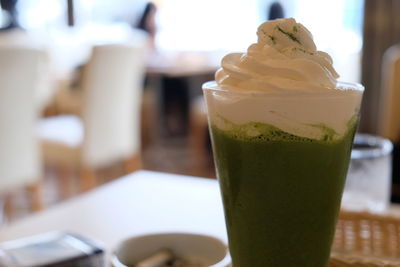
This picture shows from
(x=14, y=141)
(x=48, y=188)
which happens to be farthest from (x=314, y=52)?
(x=48, y=188)

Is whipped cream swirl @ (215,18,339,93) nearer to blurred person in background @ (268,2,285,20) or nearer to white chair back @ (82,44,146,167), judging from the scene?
white chair back @ (82,44,146,167)

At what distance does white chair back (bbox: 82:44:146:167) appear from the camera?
2.28 meters

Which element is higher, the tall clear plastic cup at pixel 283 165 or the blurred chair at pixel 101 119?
the tall clear plastic cup at pixel 283 165

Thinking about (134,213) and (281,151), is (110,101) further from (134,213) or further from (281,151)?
(281,151)

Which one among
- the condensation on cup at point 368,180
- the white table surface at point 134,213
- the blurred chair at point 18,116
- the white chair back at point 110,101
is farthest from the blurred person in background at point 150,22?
the condensation on cup at point 368,180

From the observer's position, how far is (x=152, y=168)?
3.44 metres

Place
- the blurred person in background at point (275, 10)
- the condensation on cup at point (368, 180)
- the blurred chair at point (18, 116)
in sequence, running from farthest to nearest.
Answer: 1. the blurred person in background at point (275, 10)
2. the blurred chair at point (18, 116)
3. the condensation on cup at point (368, 180)

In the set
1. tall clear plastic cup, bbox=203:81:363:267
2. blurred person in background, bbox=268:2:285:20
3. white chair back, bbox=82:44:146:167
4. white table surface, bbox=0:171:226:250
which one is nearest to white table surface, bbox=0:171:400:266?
white table surface, bbox=0:171:226:250

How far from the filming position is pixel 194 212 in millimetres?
928

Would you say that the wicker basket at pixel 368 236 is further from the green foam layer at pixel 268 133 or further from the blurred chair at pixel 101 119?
the blurred chair at pixel 101 119

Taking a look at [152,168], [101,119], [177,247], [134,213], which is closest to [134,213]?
[134,213]

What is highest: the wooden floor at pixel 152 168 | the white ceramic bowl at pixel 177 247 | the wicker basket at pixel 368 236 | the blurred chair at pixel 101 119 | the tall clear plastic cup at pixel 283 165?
the tall clear plastic cup at pixel 283 165

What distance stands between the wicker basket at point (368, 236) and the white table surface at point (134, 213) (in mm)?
199

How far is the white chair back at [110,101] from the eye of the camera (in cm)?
228
